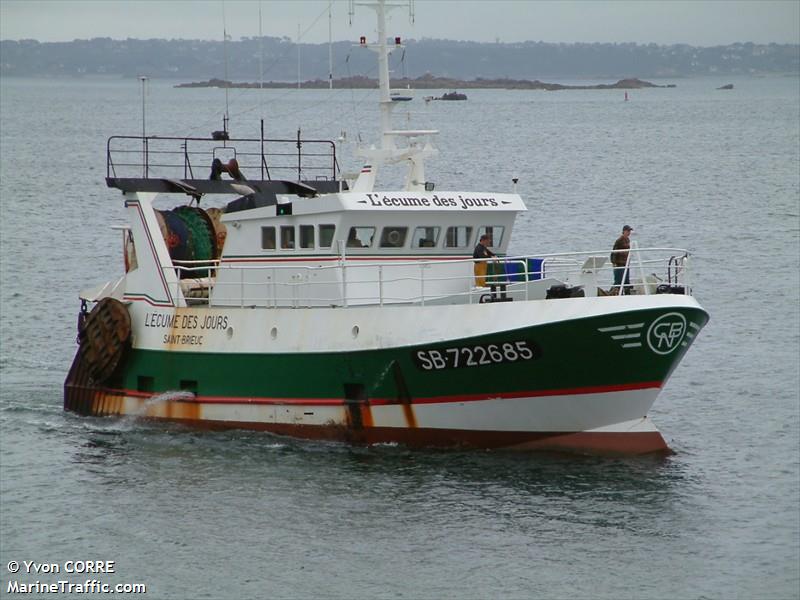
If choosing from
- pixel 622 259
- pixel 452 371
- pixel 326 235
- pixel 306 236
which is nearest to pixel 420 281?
pixel 326 235

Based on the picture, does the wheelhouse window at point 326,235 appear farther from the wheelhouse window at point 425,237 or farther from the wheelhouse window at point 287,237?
the wheelhouse window at point 425,237

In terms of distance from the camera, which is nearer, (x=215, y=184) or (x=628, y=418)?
(x=628, y=418)

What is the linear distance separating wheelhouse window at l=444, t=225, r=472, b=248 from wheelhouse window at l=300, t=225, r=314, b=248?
248 centimetres

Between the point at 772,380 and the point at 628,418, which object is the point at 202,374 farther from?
the point at 772,380

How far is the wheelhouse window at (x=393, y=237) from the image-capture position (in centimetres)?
2762

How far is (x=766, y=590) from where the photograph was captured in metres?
20.7

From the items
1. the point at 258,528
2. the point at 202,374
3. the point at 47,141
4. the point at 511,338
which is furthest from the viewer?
the point at 47,141

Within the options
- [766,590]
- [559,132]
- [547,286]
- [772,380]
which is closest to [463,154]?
[559,132]

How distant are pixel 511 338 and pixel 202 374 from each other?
6.80 meters

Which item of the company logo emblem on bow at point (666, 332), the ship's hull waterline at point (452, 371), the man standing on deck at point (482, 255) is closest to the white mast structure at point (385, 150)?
the man standing on deck at point (482, 255)

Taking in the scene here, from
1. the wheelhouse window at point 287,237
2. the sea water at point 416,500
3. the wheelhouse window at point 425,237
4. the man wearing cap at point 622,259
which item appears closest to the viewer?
the sea water at point 416,500

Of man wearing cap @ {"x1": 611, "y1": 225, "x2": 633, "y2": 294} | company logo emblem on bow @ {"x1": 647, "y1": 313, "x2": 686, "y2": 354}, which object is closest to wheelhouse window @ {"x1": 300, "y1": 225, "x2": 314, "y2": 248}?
man wearing cap @ {"x1": 611, "y1": 225, "x2": 633, "y2": 294}

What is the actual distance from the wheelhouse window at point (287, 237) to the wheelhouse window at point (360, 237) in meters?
1.30
